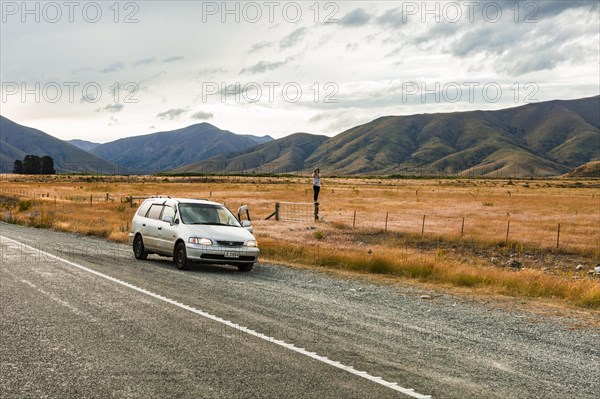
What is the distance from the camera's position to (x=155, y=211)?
17609 millimetres

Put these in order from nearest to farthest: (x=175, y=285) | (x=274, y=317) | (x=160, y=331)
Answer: (x=160, y=331) → (x=274, y=317) → (x=175, y=285)

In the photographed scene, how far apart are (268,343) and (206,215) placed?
32.2 feet

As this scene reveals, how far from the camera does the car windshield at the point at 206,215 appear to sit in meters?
16.5

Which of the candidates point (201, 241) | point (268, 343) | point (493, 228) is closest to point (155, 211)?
point (201, 241)

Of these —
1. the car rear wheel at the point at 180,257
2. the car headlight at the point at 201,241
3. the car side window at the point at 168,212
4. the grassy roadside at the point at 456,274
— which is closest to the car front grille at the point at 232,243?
the car headlight at the point at 201,241

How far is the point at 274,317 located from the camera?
9.38 metres

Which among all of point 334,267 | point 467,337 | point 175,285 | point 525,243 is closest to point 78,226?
point 334,267

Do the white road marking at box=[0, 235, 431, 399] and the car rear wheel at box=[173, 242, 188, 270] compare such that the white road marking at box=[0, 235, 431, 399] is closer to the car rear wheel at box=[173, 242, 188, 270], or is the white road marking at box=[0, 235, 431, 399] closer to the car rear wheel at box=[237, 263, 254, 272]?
the car rear wheel at box=[173, 242, 188, 270]

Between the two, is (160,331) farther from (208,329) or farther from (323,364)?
(323,364)

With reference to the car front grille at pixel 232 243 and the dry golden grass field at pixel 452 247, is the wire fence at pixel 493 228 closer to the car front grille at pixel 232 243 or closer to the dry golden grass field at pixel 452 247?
the dry golden grass field at pixel 452 247

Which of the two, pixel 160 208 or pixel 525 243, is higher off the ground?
pixel 160 208

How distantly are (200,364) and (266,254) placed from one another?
42.8 feet

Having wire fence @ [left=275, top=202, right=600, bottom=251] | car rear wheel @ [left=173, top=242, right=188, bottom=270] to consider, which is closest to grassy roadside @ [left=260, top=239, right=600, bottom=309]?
car rear wheel @ [left=173, top=242, right=188, bottom=270]

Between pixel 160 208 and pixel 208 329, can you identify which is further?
pixel 160 208
